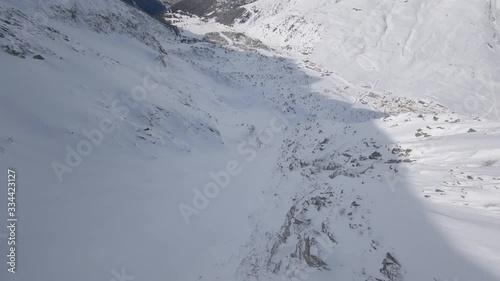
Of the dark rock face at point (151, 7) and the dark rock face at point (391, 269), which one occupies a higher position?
the dark rock face at point (391, 269)

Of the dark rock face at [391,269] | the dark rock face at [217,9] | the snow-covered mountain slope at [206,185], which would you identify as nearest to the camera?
the dark rock face at [391,269]

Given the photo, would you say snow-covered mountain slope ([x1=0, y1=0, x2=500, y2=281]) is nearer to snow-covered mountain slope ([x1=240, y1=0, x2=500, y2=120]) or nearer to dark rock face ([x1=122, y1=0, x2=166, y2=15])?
snow-covered mountain slope ([x1=240, y1=0, x2=500, y2=120])

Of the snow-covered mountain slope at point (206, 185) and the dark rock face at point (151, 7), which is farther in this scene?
the dark rock face at point (151, 7)

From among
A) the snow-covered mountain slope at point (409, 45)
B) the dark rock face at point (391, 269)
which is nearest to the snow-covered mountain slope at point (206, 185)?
the dark rock face at point (391, 269)

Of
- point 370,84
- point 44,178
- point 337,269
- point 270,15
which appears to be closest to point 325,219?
point 337,269

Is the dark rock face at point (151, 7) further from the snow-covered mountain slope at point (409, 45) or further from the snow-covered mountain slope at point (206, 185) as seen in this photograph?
the snow-covered mountain slope at point (206, 185)

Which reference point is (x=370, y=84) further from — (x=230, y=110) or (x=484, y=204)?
(x=484, y=204)
